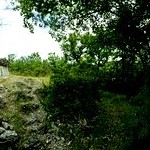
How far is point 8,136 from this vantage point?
21.6 m

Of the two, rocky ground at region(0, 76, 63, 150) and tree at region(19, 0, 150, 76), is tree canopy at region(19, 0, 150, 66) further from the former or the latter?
rocky ground at region(0, 76, 63, 150)

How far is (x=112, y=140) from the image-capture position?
858 inches

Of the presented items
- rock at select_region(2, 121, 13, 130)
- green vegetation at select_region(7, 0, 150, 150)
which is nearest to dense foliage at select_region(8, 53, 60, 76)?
green vegetation at select_region(7, 0, 150, 150)

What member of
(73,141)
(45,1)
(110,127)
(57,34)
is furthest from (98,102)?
(45,1)

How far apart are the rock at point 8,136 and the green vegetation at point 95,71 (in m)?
2.16

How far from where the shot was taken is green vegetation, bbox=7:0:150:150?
1908 centimetres

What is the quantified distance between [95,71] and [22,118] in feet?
20.1

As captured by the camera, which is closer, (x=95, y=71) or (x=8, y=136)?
(x=8, y=136)

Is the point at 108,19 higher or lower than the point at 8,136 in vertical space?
higher

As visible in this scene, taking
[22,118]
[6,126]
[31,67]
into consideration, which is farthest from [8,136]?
[31,67]

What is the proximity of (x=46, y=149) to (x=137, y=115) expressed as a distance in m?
11.5

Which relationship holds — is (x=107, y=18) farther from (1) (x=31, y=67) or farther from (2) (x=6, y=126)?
(1) (x=31, y=67)

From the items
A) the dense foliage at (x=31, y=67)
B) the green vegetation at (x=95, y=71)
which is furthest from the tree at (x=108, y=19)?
the dense foliage at (x=31, y=67)

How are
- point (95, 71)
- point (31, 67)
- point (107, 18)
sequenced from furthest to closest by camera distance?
point (31, 67)
point (95, 71)
point (107, 18)
